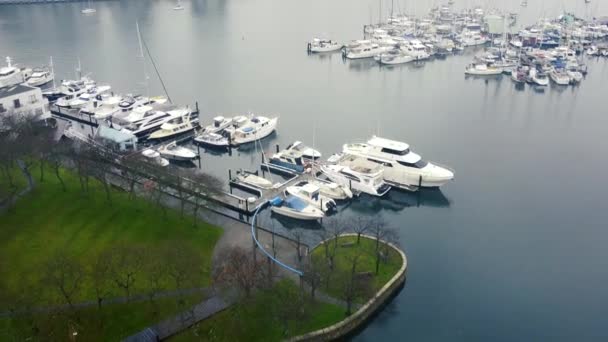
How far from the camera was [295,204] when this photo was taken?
31.9 metres

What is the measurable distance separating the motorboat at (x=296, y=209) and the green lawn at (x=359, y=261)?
4560 millimetres

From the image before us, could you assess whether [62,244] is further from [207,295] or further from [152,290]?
[207,295]

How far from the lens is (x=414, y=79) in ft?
213

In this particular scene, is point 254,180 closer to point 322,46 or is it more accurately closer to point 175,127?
point 175,127

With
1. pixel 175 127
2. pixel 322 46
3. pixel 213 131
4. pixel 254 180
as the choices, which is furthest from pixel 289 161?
pixel 322 46

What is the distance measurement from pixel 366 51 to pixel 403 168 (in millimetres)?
→ 42710

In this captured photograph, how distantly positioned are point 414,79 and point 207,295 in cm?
4938

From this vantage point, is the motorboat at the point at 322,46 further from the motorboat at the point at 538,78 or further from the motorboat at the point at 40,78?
the motorboat at the point at 40,78

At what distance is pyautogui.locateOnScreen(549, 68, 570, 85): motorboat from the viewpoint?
2379 inches

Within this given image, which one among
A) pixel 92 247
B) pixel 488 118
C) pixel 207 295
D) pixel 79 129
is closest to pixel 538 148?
pixel 488 118

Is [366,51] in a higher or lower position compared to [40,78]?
higher

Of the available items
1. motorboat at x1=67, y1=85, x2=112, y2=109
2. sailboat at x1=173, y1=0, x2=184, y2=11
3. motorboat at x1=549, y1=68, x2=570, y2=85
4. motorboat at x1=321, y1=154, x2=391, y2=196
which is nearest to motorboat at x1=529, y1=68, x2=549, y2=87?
motorboat at x1=549, y1=68, x2=570, y2=85

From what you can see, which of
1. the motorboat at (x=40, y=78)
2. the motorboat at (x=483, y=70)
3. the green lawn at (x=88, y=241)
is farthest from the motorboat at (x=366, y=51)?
the green lawn at (x=88, y=241)

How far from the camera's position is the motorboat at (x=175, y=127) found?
4372cm
